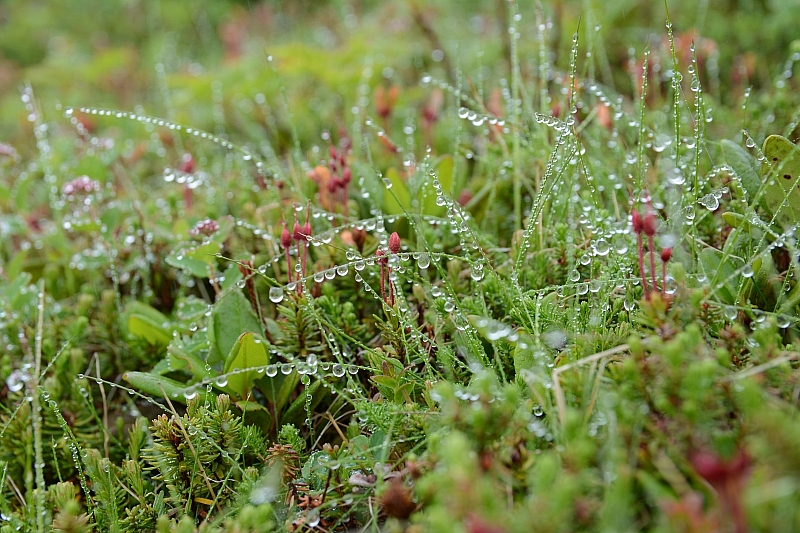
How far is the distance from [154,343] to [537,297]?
1.15 m

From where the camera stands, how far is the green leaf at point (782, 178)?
164 cm

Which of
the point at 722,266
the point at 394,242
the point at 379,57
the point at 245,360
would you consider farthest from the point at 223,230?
the point at 379,57

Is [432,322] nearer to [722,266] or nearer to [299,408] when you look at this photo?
[299,408]

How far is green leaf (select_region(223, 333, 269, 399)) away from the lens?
158 centimetres

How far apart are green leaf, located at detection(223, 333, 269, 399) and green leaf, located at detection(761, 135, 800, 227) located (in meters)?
1.33

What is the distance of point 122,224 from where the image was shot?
2566 mm

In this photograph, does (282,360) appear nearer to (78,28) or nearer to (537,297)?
(537,297)

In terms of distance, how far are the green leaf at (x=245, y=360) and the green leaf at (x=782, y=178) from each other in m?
1.33

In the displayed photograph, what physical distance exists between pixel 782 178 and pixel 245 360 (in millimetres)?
1438

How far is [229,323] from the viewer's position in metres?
1.76

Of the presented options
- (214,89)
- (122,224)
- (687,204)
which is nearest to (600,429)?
(687,204)

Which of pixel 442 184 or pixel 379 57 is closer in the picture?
pixel 442 184

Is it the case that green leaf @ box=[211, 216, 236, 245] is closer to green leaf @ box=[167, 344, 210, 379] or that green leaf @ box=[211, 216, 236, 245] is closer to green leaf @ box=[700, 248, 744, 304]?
green leaf @ box=[167, 344, 210, 379]

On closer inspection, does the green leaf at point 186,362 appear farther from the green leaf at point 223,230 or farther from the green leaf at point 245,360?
the green leaf at point 223,230
